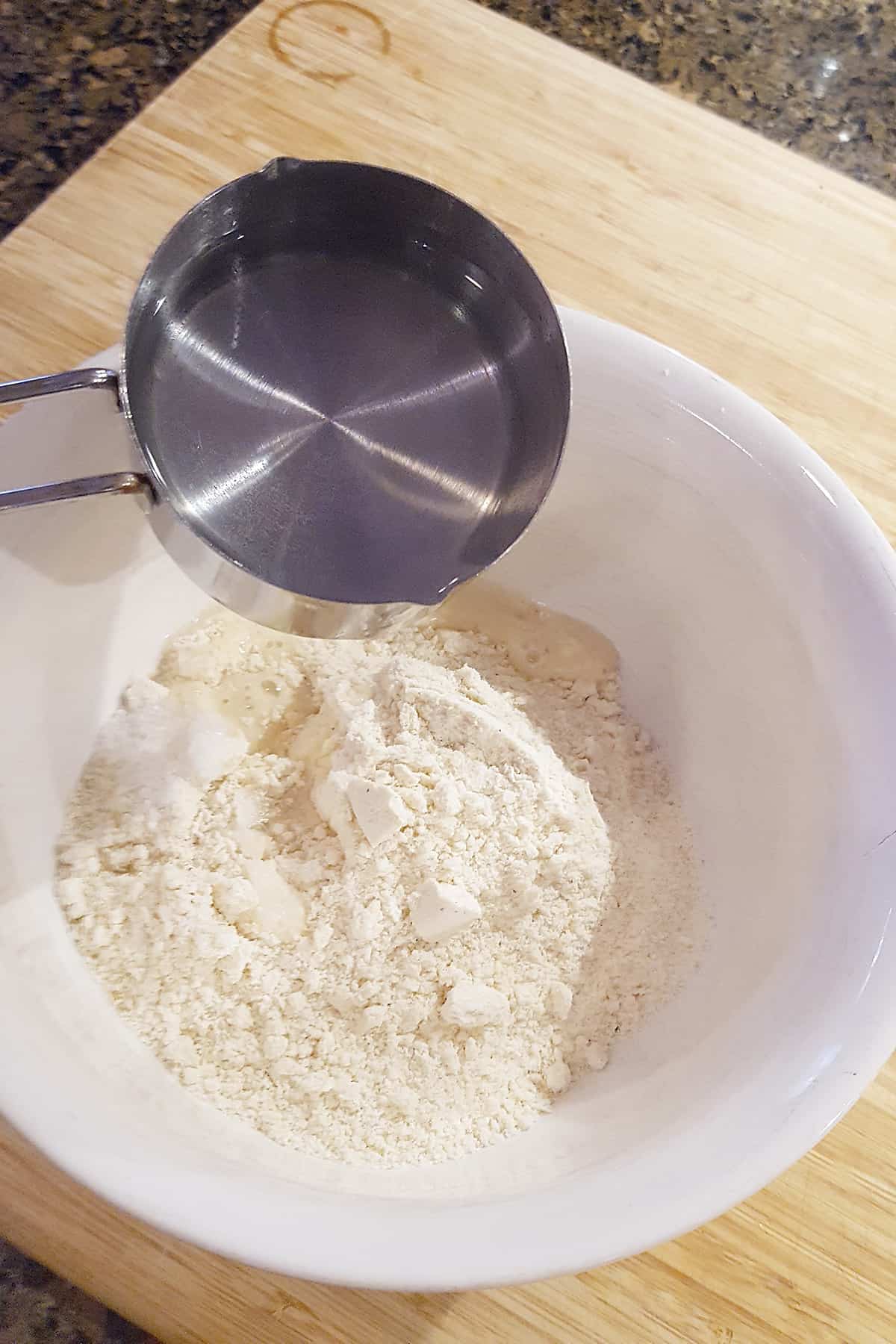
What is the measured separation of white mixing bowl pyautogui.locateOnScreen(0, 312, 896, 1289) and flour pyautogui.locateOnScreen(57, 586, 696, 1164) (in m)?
0.02

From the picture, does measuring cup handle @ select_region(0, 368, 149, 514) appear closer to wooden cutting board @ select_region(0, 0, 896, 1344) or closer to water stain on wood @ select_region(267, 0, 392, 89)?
wooden cutting board @ select_region(0, 0, 896, 1344)

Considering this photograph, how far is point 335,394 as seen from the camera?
0.63 m

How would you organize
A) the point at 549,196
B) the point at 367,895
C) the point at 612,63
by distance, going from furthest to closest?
1. the point at 612,63
2. the point at 549,196
3. the point at 367,895

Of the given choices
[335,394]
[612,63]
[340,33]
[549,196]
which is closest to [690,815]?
[335,394]

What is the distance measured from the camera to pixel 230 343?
0.63m

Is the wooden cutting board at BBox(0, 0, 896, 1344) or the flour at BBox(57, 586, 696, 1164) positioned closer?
the flour at BBox(57, 586, 696, 1164)

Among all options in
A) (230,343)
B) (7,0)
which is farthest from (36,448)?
(7,0)

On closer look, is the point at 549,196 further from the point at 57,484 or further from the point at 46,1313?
the point at 46,1313

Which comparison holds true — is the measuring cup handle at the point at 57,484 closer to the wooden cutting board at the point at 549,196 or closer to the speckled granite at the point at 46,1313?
the wooden cutting board at the point at 549,196

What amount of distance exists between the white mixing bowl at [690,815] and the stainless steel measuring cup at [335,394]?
77 mm

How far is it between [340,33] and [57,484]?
0.63 metres

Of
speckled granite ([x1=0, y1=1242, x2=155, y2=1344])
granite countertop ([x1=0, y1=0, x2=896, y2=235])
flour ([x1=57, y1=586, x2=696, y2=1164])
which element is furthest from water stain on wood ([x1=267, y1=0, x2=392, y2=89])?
speckled granite ([x1=0, y1=1242, x2=155, y2=1344])

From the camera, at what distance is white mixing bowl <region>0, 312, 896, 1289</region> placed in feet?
1.65

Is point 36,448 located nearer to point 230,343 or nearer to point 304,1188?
point 230,343
